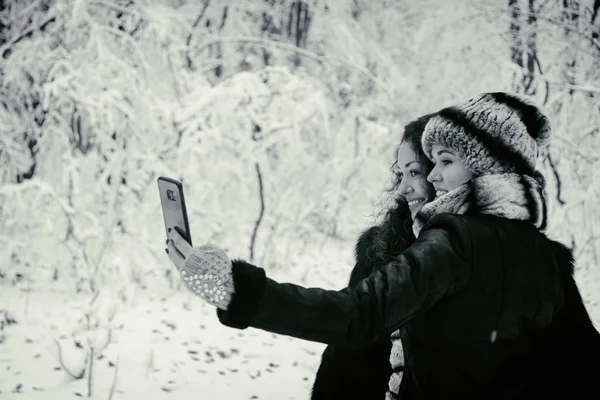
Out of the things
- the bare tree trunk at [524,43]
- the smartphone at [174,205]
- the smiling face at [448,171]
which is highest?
the bare tree trunk at [524,43]

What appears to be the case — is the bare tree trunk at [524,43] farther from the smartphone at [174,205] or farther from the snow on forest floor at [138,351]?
the smartphone at [174,205]

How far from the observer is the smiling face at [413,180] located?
173 cm

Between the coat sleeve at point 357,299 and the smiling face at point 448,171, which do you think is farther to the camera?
the smiling face at point 448,171

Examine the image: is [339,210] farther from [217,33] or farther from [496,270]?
[496,270]

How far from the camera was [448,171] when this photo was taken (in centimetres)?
126

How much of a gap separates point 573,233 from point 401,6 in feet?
16.0

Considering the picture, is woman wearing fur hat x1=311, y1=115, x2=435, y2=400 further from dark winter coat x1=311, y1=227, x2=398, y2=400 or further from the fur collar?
the fur collar

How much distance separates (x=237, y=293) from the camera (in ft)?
3.03

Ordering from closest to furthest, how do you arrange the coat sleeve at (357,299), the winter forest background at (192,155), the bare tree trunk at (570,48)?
the coat sleeve at (357,299)
the winter forest background at (192,155)
the bare tree trunk at (570,48)

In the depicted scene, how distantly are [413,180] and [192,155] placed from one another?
3.90 m

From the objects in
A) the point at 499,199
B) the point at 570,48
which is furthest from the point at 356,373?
the point at 570,48

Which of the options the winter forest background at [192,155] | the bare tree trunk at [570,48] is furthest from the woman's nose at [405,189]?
the bare tree trunk at [570,48]

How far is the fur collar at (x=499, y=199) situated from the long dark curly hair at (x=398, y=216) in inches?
22.1

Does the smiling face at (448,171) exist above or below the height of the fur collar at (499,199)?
above
